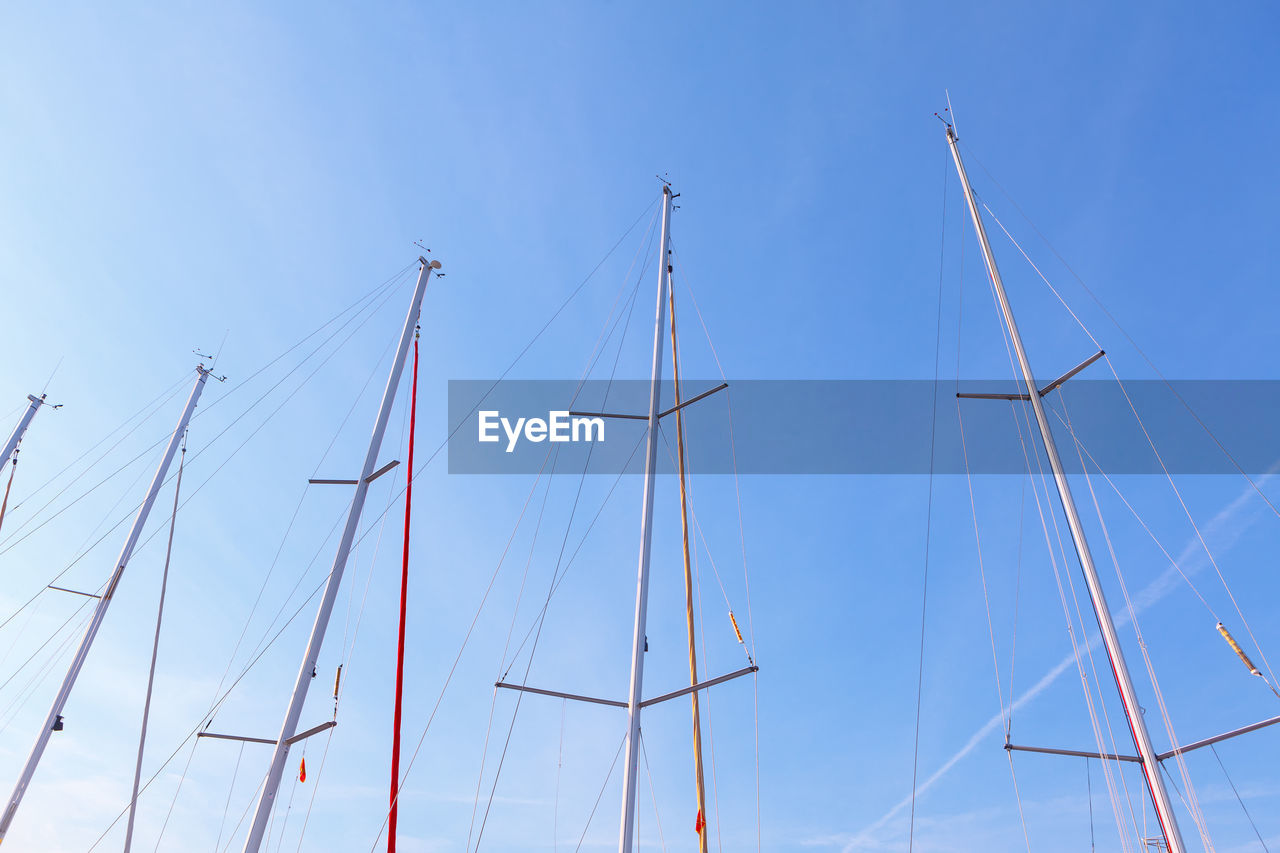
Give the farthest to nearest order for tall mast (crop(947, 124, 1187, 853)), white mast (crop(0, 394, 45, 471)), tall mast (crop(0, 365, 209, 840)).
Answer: white mast (crop(0, 394, 45, 471))
tall mast (crop(0, 365, 209, 840))
tall mast (crop(947, 124, 1187, 853))

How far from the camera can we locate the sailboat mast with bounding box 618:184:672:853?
10828 millimetres

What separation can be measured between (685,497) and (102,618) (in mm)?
16197

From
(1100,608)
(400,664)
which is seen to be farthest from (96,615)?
(1100,608)

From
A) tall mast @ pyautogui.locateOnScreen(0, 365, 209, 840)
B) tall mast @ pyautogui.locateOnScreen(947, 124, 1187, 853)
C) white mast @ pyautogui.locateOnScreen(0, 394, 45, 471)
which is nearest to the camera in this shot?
tall mast @ pyautogui.locateOnScreen(947, 124, 1187, 853)

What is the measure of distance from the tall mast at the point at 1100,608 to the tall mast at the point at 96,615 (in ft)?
76.4

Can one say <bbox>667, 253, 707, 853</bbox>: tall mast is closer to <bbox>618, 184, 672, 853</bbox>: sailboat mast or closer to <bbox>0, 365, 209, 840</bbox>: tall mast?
<bbox>618, 184, 672, 853</bbox>: sailboat mast

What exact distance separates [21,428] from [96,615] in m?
7.47

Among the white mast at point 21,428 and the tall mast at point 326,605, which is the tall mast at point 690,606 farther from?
the white mast at point 21,428

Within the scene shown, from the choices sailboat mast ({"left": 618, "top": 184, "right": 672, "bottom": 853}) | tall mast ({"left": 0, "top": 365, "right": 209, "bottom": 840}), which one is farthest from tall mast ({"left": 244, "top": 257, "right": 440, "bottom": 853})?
tall mast ({"left": 0, "top": 365, "right": 209, "bottom": 840})

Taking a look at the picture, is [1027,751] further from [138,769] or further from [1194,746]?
[138,769]

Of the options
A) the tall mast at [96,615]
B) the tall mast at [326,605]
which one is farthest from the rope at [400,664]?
the tall mast at [96,615]

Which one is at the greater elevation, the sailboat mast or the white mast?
the white mast

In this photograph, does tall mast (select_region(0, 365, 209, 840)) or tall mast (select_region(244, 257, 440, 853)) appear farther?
tall mast (select_region(0, 365, 209, 840))

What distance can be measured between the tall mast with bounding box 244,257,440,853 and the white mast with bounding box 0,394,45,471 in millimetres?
13840
